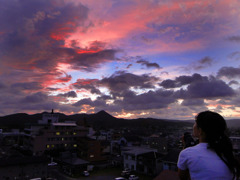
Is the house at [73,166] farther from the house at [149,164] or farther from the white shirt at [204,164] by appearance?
the white shirt at [204,164]

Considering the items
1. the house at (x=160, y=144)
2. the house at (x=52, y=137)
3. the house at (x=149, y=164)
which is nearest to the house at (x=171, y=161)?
the house at (x=149, y=164)

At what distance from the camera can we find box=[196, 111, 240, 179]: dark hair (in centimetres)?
156

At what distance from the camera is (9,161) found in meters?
23.2

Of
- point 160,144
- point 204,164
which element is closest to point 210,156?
point 204,164

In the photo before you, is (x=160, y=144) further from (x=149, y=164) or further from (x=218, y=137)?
(x=218, y=137)

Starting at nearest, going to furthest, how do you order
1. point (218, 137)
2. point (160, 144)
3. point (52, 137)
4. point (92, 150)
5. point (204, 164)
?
1. point (204, 164)
2. point (218, 137)
3. point (92, 150)
4. point (52, 137)
5. point (160, 144)

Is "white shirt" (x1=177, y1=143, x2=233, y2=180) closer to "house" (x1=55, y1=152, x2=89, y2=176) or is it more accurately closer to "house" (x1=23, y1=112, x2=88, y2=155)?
"house" (x1=55, y1=152, x2=89, y2=176)

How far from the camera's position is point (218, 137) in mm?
1670

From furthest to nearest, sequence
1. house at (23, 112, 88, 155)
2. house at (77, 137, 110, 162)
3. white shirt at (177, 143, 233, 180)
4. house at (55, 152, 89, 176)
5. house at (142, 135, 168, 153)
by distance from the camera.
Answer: house at (142, 135, 168, 153) < house at (23, 112, 88, 155) < house at (77, 137, 110, 162) < house at (55, 152, 89, 176) < white shirt at (177, 143, 233, 180)

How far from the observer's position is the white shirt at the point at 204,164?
150 cm

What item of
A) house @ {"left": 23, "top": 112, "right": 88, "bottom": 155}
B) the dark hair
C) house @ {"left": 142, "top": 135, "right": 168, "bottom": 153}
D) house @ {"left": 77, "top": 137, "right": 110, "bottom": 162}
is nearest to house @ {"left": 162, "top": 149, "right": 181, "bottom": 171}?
house @ {"left": 77, "top": 137, "right": 110, "bottom": 162}

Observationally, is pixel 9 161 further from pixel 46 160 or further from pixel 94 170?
pixel 94 170

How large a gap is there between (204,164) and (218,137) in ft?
0.99

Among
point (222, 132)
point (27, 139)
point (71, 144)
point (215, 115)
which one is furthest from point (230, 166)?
point (27, 139)
